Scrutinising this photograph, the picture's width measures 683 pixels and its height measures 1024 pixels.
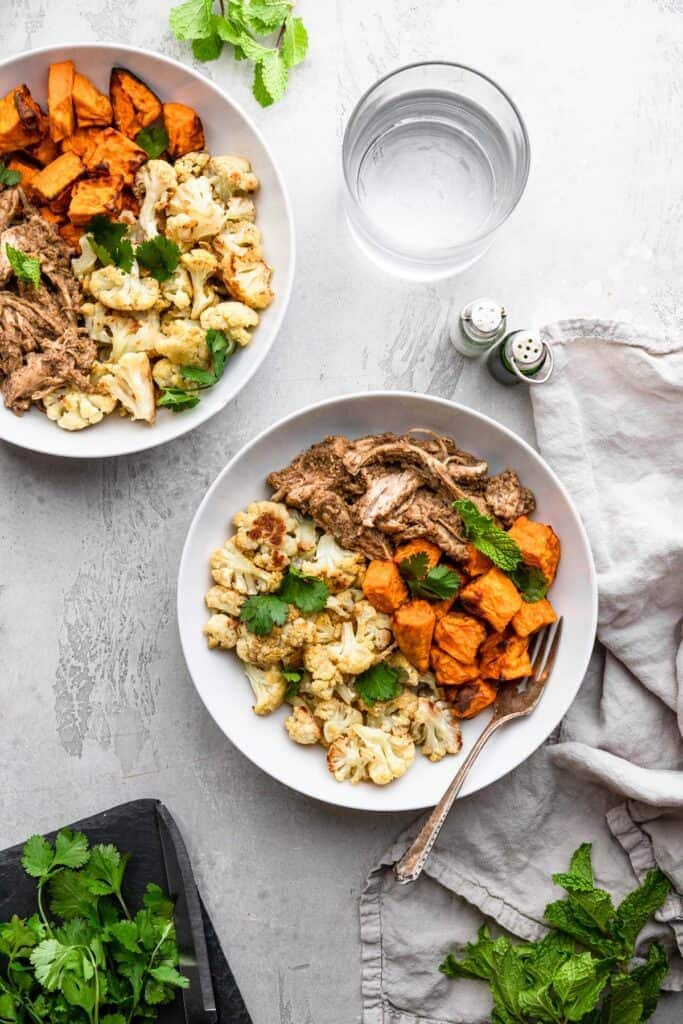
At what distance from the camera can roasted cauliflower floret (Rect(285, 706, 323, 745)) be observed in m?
2.47

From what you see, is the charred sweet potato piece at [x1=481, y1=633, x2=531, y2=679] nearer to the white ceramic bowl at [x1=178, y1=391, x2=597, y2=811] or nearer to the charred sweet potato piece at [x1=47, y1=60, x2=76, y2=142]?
the white ceramic bowl at [x1=178, y1=391, x2=597, y2=811]

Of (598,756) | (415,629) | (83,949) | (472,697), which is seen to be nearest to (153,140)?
(415,629)

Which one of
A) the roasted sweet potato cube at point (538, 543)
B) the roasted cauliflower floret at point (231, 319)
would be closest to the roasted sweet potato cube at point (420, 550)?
the roasted sweet potato cube at point (538, 543)

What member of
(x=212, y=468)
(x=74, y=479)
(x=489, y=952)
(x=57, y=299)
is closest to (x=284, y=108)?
(x=57, y=299)

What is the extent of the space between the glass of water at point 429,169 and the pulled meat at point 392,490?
576 millimetres

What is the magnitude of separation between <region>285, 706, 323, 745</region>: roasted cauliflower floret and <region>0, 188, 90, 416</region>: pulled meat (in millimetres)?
1087

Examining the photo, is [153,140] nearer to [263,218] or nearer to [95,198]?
[95,198]

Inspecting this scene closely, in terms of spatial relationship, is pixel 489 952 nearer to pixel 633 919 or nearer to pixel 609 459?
pixel 633 919

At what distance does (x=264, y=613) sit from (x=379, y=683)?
37cm

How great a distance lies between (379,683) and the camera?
2.44m

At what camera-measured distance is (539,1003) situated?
8.20ft

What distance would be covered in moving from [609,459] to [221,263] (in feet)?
4.18

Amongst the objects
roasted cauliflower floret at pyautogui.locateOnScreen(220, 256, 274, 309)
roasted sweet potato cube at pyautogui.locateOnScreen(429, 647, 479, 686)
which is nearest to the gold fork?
roasted sweet potato cube at pyautogui.locateOnScreen(429, 647, 479, 686)

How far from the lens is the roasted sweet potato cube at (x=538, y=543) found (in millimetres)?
2422
